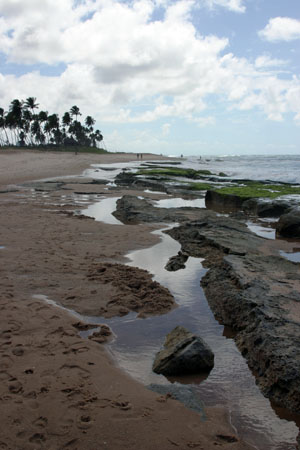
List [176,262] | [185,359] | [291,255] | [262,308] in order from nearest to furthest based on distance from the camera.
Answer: [185,359], [262,308], [176,262], [291,255]

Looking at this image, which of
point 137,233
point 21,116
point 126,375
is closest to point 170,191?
point 137,233

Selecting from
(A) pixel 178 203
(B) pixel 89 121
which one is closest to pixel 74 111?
(B) pixel 89 121

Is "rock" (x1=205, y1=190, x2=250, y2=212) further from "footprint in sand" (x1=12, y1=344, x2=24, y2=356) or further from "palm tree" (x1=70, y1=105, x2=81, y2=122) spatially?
"palm tree" (x1=70, y1=105, x2=81, y2=122)

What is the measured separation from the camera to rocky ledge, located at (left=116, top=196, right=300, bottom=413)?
372 cm

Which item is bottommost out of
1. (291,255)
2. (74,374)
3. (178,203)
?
(291,255)

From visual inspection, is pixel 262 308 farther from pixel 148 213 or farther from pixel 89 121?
pixel 89 121

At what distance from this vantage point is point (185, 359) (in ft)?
13.2

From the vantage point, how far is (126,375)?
12.8ft

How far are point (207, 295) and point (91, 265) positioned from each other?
8.30ft

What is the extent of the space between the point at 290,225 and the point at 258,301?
22.5ft

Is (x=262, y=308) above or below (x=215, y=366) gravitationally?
above

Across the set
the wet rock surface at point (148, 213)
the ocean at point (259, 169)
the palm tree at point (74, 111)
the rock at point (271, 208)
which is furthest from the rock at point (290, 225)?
the palm tree at point (74, 111)

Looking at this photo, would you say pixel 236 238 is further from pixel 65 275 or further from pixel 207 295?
pixel 65 275

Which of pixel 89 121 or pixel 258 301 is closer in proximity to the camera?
pixel 258 301
